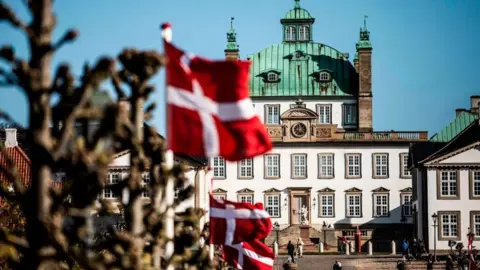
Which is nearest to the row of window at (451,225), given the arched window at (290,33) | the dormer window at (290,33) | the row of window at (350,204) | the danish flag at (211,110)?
the row of window at (350,204)

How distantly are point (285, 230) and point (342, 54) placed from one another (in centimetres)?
2304

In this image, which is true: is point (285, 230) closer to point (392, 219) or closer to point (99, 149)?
point (392, 219)

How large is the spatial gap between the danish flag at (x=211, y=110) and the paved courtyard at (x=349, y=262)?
191 feet

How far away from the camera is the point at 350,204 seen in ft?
347

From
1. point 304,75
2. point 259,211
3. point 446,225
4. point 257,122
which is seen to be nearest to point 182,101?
point 257,122

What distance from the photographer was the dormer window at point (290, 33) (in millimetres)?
121144

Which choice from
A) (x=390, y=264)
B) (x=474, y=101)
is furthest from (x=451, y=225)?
(x=474, y=101)

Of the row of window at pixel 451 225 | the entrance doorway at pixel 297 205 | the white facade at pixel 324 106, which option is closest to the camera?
the row of window at pixel 451 225

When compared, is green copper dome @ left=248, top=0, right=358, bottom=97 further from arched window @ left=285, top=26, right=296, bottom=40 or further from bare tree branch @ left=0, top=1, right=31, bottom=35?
bare tree branch @ left=0, top=1, right=31, bottom=35

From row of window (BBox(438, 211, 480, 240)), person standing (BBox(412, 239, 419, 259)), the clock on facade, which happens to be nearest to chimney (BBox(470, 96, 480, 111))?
row of window (BBox(438, 211, 480, 240))

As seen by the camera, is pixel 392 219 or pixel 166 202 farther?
pixel 392 219

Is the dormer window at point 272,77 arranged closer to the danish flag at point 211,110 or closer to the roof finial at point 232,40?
the roof finial at point 232,40

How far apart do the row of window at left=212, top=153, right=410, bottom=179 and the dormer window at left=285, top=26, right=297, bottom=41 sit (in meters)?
17.6

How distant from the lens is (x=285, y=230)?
101062 millimetres
